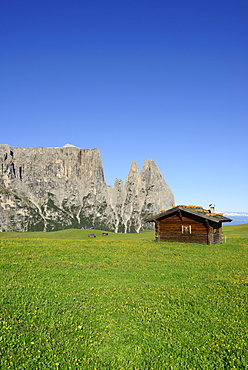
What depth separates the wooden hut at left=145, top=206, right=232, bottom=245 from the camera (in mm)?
39531

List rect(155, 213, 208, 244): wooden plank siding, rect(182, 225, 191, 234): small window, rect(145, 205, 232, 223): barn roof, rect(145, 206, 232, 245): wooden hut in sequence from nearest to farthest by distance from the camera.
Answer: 1. rect(145, 205, 232, 223): barn roof
2. rect(145, 206, 232, 245): wooden hut
3. rect(155, 213, 208, 244): wooden plank siding
4. rect(182, 225, 191, 234): small window

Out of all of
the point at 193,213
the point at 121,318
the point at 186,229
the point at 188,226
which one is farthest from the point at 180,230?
the point at 121,318

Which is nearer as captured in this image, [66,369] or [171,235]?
[66,369]

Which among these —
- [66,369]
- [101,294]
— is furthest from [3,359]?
[101,294]

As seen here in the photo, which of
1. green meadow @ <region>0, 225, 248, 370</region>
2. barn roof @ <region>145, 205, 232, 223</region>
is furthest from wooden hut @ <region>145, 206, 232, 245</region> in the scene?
green meadow @ <region>0, 225, 248, 370</region>

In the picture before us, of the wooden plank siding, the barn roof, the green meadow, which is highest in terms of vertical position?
the barn roof

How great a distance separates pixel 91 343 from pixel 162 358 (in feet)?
7.60

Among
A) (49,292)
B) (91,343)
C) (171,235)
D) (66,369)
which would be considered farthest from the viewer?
(171,235)

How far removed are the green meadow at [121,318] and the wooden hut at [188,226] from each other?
1826 cm

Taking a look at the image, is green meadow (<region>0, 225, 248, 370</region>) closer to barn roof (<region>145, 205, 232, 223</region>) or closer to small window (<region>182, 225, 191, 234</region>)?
barn roof (<region>145, 205, 232, 223</region>)

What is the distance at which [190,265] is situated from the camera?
23641 millimetres

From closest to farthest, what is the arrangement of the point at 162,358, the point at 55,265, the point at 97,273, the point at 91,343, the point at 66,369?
the point at 66,369 < the point at 162,358 < the point at 91,343 < the point at 97,273 < the point at 55,265

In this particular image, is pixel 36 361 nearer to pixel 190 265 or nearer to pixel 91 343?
pixel 91 343

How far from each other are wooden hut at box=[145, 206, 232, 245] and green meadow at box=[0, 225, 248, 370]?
719 inches
